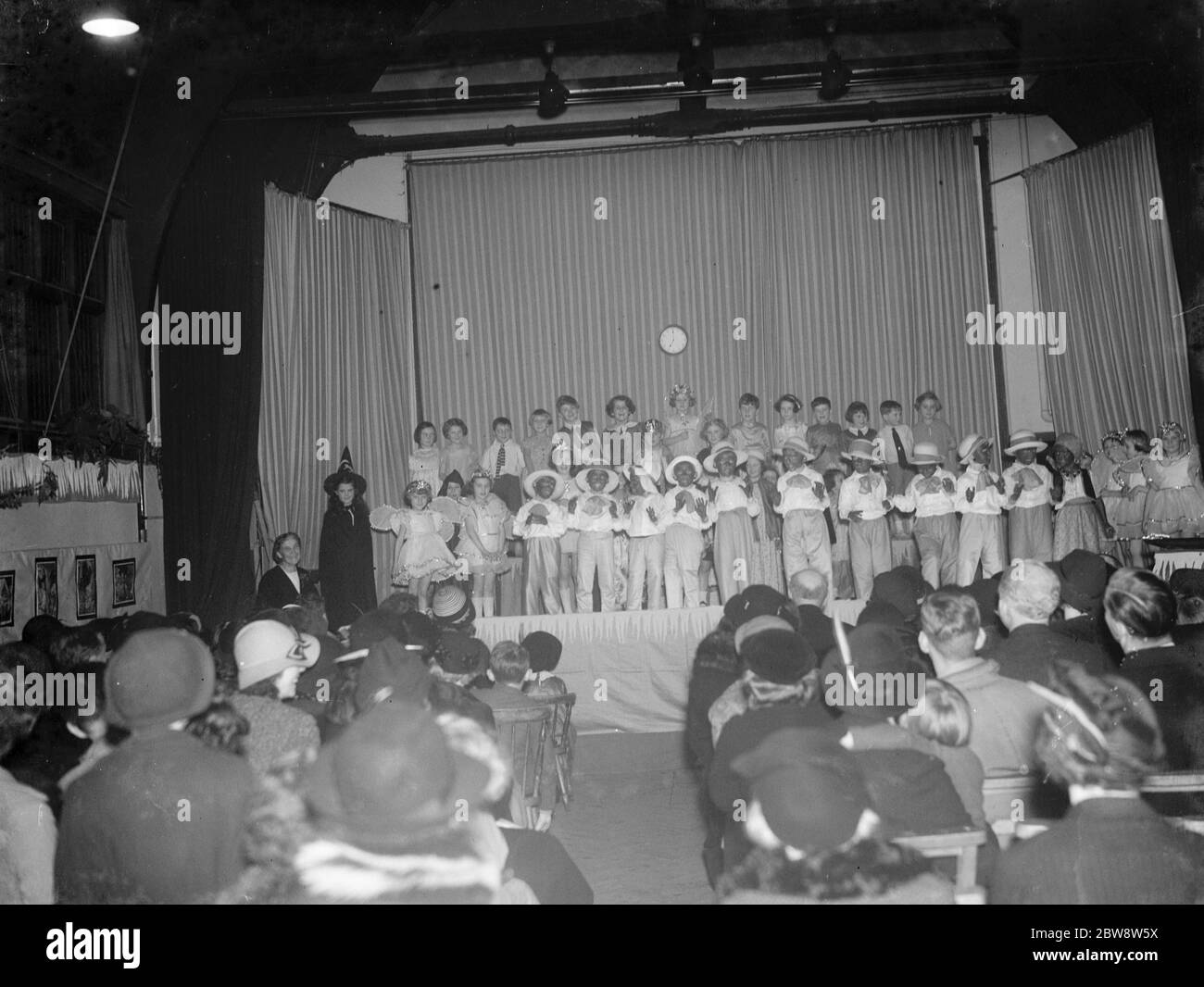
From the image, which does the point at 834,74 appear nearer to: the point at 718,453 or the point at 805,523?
the point at 718,453

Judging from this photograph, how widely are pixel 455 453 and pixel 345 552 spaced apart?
1.35m

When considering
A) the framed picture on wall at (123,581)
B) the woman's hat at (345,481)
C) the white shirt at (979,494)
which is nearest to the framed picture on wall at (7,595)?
the framed picture on wall at (123,581)

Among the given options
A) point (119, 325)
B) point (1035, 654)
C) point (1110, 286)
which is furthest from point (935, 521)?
point (119, 325)

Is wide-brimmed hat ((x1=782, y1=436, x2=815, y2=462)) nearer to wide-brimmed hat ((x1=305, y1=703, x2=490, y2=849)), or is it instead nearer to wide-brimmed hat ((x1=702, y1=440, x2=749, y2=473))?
wide-brimmed hat ((x1=702, y1=440, x2=749, y2=473))

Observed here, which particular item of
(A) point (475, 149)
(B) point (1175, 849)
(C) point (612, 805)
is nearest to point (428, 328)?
(A) point (475, 149)

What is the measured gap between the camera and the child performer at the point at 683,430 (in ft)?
33.3

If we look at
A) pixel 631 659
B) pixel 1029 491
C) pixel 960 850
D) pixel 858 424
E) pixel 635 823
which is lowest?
pixel 635 823

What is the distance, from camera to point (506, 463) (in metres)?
10.2

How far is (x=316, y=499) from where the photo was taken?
10359mm

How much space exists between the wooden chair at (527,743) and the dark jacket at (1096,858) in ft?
7.35
